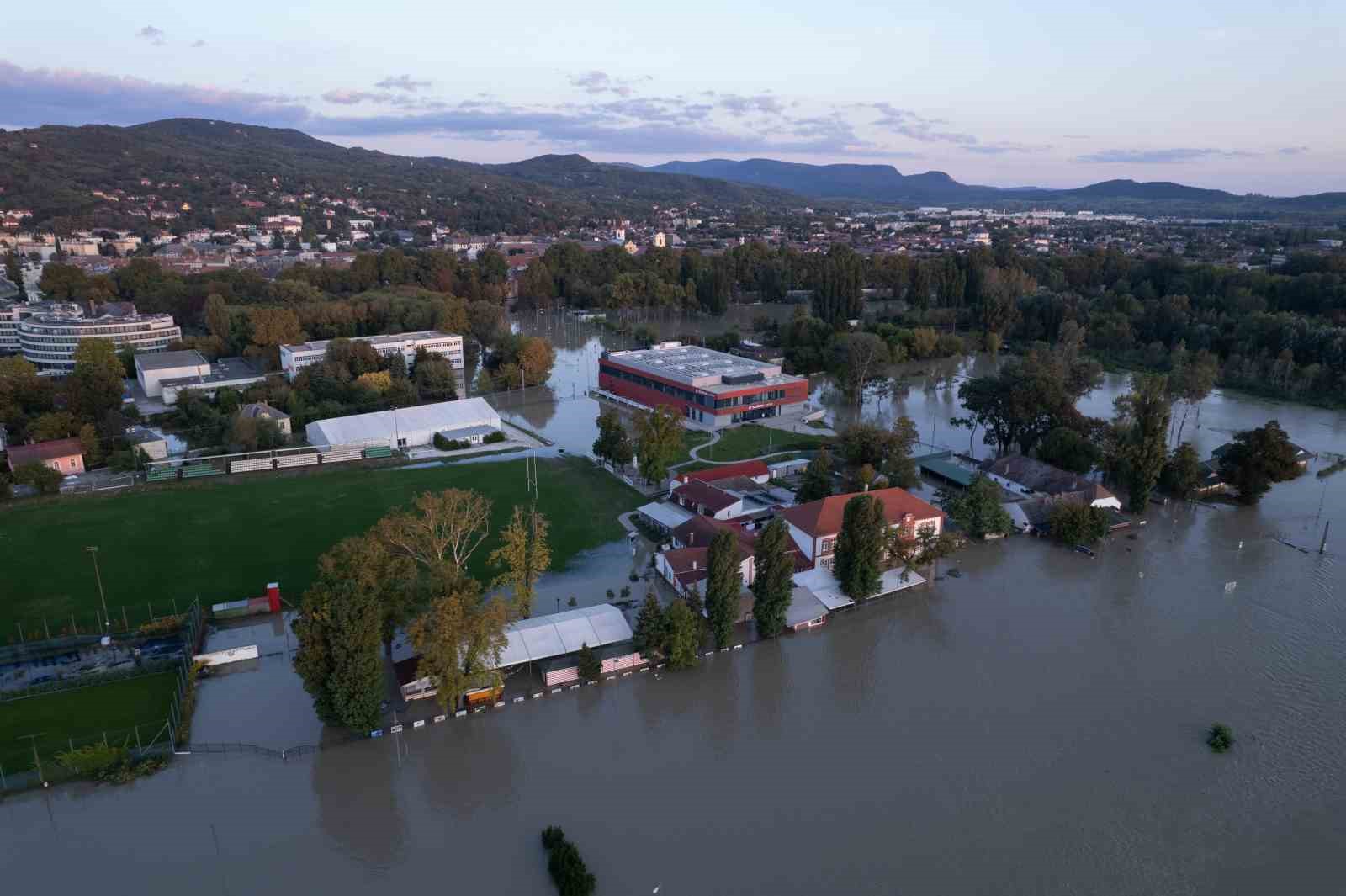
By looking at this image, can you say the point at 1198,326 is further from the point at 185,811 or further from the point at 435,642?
the point at 185,811

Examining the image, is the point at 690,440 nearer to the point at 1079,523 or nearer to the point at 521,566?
the point at 1079,523

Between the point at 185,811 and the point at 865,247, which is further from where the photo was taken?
the point at 865,247

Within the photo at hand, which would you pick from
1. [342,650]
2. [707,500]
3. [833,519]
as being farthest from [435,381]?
[342,650]

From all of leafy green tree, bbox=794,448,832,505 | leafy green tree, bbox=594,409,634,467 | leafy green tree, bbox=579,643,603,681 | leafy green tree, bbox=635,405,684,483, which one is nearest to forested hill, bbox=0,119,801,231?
leafy green tree, bbox=594,409,634,467

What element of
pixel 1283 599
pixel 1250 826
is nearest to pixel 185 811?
pixel 1250 826

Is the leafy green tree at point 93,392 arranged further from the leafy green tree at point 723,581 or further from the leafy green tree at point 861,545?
the leafy green tree at point 861,545

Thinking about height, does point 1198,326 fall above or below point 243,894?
above

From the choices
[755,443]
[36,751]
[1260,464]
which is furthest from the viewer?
[755,443]

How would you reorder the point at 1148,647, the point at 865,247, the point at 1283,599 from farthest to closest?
the point at 865,247 < the point at 1283,599 < the point at 1148,647
